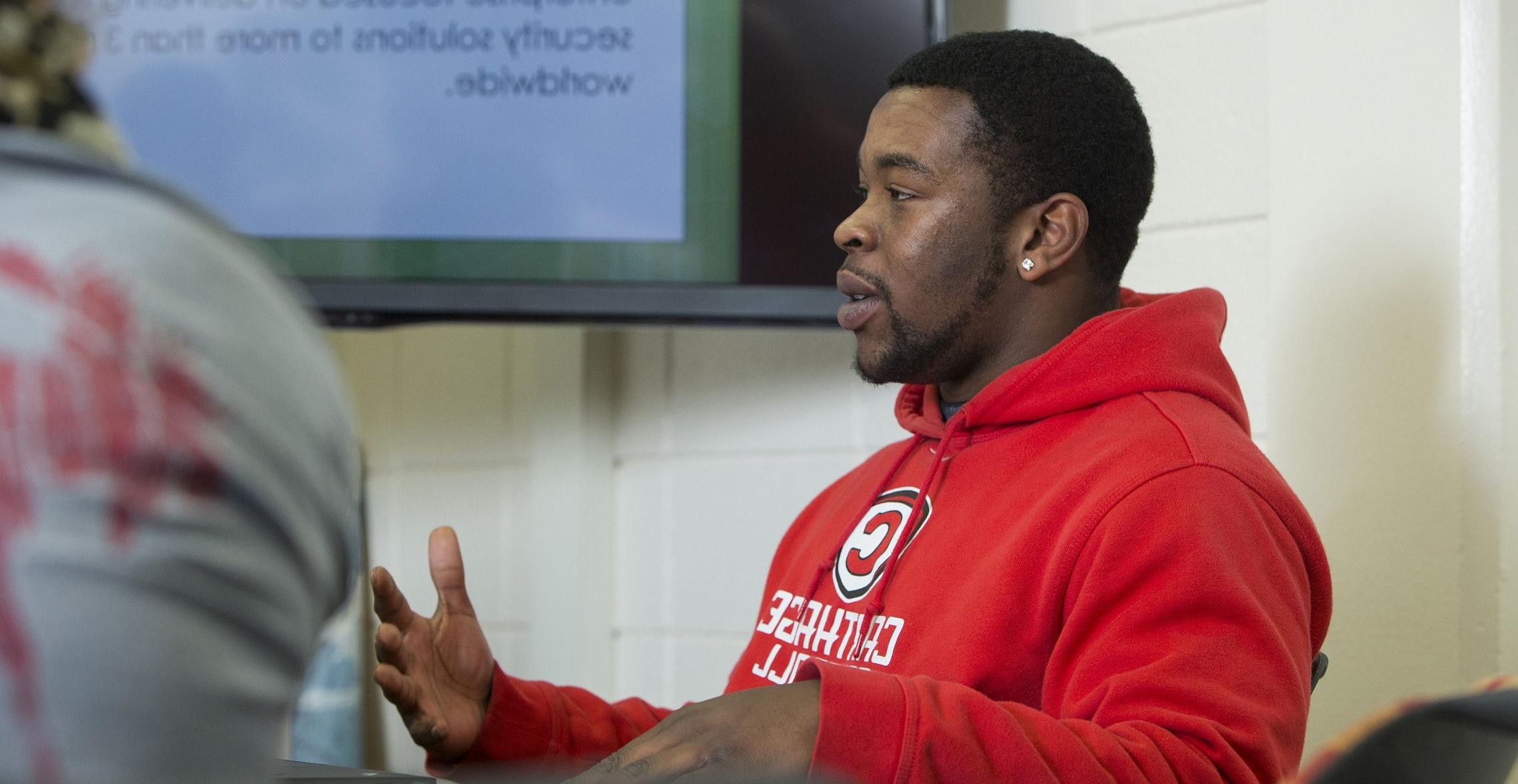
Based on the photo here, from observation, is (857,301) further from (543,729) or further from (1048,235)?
(543,729)

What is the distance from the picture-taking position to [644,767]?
655mm

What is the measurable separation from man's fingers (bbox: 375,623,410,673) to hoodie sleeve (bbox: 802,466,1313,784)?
1.44 ft

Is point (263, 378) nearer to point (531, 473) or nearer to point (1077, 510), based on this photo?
point (1077, 510)

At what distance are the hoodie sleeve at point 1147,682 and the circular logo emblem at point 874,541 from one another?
227mm

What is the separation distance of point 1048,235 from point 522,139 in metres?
0.82

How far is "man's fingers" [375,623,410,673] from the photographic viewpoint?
1.11m

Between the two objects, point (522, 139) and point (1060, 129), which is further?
point (522, 139)

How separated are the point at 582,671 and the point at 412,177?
2.35 ft

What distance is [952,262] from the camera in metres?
1.21

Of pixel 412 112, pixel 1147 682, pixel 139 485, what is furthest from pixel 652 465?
pixel 139 485

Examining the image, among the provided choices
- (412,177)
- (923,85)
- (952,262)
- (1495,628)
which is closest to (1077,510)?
(952,262)

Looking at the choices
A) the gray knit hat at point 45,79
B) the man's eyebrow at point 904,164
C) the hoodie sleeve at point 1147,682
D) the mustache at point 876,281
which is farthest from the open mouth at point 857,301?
the gray knit hat at point 45,79

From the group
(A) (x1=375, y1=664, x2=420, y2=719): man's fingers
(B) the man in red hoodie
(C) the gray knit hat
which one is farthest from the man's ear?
(C) the gray knit hat

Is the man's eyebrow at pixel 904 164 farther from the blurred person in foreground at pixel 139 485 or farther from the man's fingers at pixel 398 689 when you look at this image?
the blurred person in foreground at pixel 139 485
